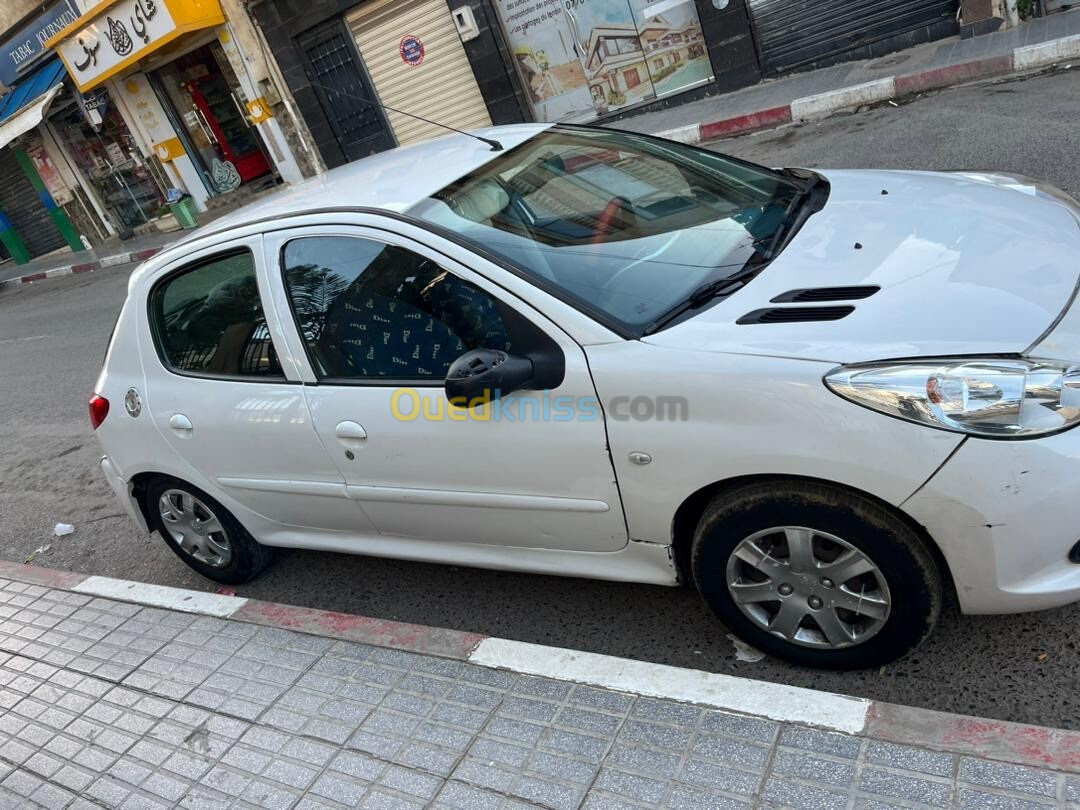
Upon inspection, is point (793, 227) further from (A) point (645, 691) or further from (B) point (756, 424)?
(A) point (645, 691)

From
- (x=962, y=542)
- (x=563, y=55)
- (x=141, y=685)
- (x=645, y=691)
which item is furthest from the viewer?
(x=563, y=55)

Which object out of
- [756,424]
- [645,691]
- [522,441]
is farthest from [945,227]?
[645,691]

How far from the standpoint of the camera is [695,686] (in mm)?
2670

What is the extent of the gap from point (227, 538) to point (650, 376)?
98.0 inches

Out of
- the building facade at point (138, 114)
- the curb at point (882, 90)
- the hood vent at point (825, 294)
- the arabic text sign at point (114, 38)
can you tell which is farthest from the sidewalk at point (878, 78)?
the arabic text sign at point (114, 38)

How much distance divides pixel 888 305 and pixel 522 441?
3.83 ft

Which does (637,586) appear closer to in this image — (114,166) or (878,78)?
(878,78)

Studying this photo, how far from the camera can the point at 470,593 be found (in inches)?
142

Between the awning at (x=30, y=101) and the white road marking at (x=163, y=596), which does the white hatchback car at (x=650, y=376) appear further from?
the awning at (x=30, y=101)

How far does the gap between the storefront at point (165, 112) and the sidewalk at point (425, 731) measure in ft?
48.7

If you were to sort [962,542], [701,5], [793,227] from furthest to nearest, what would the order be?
[701,5] < [793,227] < [962,542]

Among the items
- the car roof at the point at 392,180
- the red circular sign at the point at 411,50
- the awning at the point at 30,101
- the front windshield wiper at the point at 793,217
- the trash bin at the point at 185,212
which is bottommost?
the front windshield wiper at the point at 793,217

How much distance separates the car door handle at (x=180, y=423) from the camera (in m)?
3.66

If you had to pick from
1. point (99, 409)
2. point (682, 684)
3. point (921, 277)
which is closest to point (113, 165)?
point (99, 409)
